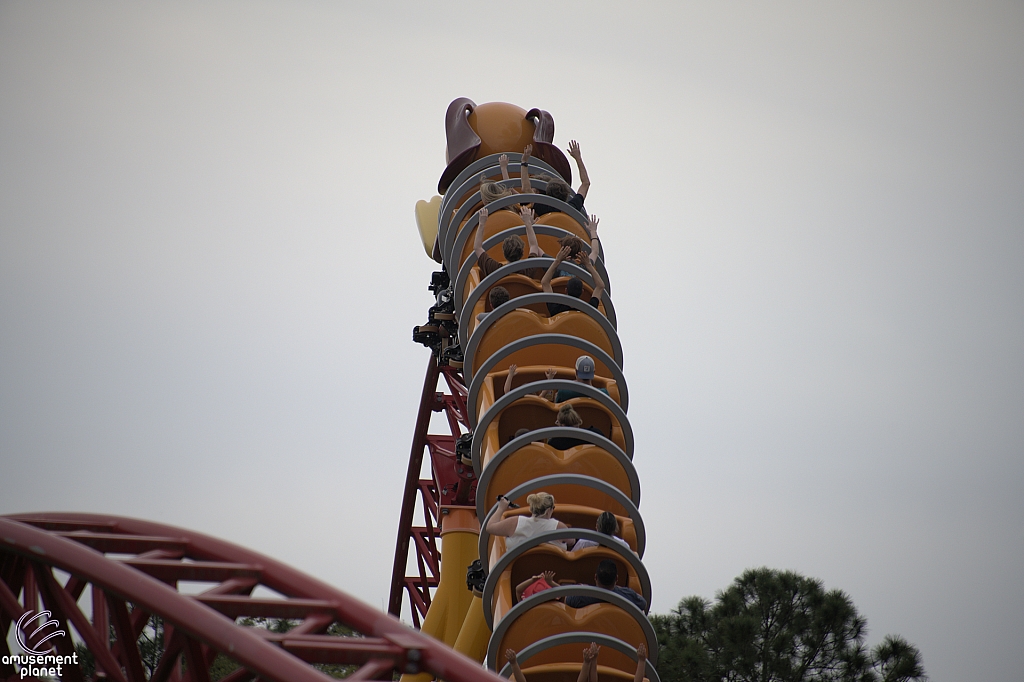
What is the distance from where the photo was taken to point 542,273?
409 inches

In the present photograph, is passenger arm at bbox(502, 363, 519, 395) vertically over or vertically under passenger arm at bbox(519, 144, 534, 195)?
under

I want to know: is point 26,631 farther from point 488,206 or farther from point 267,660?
point 488,206

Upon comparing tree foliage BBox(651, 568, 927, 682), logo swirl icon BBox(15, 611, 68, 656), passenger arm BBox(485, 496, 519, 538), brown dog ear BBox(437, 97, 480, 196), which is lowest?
logo swirl icon BBox(15, 611, 68, 656)

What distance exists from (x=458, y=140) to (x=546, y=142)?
1.06m

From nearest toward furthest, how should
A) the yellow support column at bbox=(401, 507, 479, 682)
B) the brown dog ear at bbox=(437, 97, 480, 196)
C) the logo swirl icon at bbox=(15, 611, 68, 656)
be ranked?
the logo swirl icon at bbox=(15, 611, 68, 656) < the yellow support column at bbox=(401, 507, 479, 682) < the brown dog ear at bbox=(437, 97, 480, 196)

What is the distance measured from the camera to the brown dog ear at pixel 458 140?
40.2ft

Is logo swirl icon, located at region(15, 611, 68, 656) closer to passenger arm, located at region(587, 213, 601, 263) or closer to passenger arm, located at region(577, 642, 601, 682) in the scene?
passenger arm, located at region(577, 642, 601, 682)

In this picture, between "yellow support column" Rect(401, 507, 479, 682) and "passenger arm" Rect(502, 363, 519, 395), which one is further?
"yellow support column" Rect(401, 507, 479, 682)

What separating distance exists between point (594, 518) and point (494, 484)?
0.89m

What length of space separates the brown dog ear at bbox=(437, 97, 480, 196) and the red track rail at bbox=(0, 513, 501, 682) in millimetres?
6873

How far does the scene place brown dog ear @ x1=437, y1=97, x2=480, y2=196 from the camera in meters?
12.2

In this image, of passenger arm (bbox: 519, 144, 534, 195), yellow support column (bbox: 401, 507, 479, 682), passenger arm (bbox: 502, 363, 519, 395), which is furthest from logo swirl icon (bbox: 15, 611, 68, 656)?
passenger arm (bbox: 519, 144, 534, 195)

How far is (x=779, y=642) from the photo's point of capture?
16.4 metres

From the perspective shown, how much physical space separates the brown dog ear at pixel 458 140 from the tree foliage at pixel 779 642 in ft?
27.7
